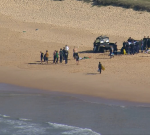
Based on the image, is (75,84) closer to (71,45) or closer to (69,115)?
(69,115)

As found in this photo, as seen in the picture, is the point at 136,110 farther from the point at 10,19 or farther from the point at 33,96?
the point at 10,19

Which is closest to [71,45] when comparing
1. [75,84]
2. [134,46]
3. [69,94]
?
[134,46]

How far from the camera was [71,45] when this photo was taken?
34406 mm

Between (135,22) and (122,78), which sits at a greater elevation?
(135,22)

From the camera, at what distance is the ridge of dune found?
39347 millimetres

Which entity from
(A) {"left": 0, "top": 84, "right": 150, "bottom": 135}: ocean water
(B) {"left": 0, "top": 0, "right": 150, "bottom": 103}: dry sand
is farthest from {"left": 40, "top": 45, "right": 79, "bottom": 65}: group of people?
(A) {"left": 0, "top": 84, "right": 150, "bottom": 135}: ocean water

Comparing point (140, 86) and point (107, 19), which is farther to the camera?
point (107, 19)

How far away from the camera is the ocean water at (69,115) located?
1806 centimetres

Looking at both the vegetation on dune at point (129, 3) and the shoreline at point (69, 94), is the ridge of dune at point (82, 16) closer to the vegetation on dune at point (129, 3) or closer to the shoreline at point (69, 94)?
the vegetation on dune at point (129, 3)

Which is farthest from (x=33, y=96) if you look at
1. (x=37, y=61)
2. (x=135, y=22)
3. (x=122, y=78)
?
(x=135, y=22)

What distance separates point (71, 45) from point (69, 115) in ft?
50.1

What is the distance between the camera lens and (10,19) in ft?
141

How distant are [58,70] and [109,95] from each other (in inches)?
227

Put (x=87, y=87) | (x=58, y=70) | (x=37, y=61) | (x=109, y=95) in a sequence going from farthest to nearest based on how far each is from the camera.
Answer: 1. (x=37, y=61)
2. (x=58, y=70)
3. (x=87, y=87)
4. (x=109, y=95)
